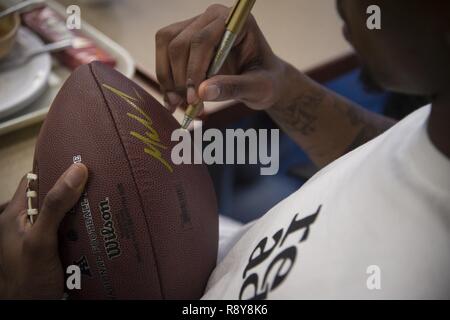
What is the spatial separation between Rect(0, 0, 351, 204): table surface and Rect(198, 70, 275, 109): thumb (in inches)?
2.7

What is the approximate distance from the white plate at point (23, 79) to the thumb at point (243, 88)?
22cm

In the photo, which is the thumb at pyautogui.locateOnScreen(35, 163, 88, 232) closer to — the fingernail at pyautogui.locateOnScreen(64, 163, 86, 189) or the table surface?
the fingernail at pyautogui.locateOnScreen(64, 163, 86, 189)

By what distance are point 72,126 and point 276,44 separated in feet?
1.07

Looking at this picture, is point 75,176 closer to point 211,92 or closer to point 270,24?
point 211,92

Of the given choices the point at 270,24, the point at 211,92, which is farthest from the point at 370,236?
the point at 270,24

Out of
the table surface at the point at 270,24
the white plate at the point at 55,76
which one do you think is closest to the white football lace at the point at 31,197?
the white plate at the point at 55,76

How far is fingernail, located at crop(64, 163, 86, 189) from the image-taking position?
17.3 inches

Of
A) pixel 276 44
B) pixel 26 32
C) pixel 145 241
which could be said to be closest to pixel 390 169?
pixel 145 241

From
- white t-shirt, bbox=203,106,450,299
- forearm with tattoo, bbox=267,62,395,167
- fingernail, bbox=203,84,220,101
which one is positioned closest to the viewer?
white t-shirt, bbox=203,106,450,299

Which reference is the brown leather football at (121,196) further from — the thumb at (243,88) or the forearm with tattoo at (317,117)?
the forearm with tattoo at (317,117)

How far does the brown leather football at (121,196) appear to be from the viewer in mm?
452

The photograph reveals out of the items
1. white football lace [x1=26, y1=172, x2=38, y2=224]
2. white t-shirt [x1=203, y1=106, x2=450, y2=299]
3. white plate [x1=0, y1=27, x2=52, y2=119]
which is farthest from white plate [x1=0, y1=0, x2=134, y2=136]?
white t-shirt [x1=203, y1=106, x2=450, y2=299]
